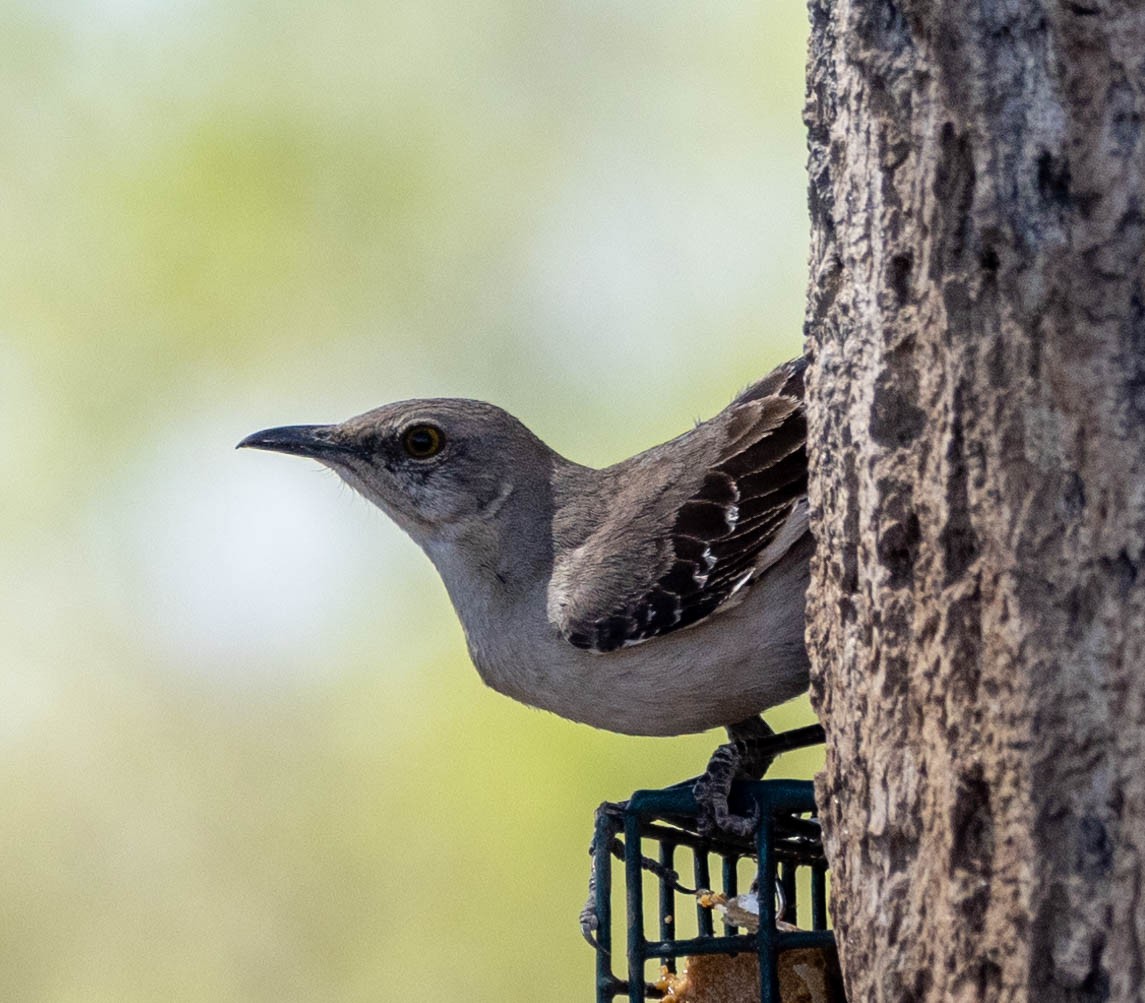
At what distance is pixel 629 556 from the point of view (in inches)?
203

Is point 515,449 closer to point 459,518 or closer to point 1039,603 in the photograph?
point 459,518

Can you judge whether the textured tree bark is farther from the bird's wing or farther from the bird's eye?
the bird's eye

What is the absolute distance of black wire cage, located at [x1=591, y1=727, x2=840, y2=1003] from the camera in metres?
4.18

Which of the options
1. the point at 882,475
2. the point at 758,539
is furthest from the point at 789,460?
the point at 882,475

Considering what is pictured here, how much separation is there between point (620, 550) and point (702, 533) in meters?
0.31

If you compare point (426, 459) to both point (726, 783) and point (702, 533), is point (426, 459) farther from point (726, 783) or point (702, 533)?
point (726, 783)

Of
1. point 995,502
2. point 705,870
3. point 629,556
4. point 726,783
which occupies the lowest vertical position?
point 705,870

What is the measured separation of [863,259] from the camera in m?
3.52

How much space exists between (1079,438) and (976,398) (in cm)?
23

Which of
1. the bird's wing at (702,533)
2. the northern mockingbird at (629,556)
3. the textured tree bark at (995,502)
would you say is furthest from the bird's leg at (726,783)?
the textured tree bark at (995,502)

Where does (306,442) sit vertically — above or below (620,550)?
above

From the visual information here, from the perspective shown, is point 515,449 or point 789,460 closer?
point 789,460

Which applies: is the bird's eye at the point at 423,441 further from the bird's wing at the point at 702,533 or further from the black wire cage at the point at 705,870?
the black wire cage at the point at 705,870

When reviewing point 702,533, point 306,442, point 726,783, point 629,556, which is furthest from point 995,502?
point 306,442
